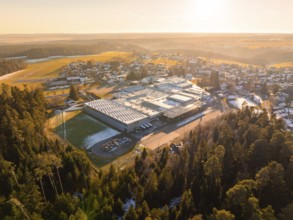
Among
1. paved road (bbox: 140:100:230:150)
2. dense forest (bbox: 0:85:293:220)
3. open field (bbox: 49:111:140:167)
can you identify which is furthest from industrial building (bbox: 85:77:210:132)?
dense forest (bbox: 0:85:293:220)

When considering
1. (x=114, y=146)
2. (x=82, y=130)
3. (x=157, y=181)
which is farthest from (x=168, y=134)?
(x=157, y=181)

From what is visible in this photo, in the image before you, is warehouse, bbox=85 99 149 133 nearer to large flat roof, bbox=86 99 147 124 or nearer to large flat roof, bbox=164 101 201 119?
large flat roof, bbox=86 99 147 124

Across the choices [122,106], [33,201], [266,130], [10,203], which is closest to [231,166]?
[266,130]

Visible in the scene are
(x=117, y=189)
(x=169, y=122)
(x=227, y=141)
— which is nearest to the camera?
(x=117, y=189)

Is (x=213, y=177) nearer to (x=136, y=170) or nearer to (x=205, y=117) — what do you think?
(x=136, y=170)

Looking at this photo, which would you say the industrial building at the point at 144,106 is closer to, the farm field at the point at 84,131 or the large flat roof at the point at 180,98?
the large flat roof at the point at 180,98

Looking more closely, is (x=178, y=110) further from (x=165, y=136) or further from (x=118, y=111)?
(x=118, y=111)

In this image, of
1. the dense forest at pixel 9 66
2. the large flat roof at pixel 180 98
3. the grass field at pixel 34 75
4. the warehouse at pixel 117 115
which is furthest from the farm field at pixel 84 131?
the dense forest at pixel 9 66
